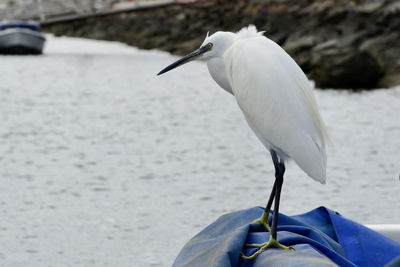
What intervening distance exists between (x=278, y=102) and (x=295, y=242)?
69 cm

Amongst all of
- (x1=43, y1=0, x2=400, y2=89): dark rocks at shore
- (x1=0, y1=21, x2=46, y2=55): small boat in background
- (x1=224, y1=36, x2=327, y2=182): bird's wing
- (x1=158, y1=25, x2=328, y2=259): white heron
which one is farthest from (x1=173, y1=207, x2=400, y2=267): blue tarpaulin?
(x1=0, y1=21, x2=46, y2=55): small boat in background

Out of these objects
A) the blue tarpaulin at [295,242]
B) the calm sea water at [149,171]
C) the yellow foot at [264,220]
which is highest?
the yellow foot at [264,220]

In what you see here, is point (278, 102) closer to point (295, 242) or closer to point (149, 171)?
point (295, 242)

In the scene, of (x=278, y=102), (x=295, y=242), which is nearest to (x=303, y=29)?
(x=278, y=102)

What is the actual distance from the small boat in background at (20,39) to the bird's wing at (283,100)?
3584cm

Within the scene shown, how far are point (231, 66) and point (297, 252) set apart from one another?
3.72 feet

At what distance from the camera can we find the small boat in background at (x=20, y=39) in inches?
1542

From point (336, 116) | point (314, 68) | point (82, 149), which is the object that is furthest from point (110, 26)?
point (82, 149)

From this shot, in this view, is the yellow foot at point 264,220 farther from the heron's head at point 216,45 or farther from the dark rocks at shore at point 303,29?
the dark rocks at shore at point 303,29

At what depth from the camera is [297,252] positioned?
3.60 m

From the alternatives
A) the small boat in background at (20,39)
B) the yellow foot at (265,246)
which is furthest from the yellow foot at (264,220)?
the small boat in background at (20,39)

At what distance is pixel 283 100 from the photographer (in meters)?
4.19

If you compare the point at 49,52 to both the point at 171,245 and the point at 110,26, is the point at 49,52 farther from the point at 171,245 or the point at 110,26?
the point at 171,245

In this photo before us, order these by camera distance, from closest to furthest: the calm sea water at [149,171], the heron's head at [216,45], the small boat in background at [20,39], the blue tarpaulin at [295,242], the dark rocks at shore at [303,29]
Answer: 1. the blue tarpaulin at [295,242]
2. the heron's head at [216,45]
3. the calm sea water at [149,171]
4. the dark rocks at shore at [303,29]
5. the small boat in background at [20,39]
